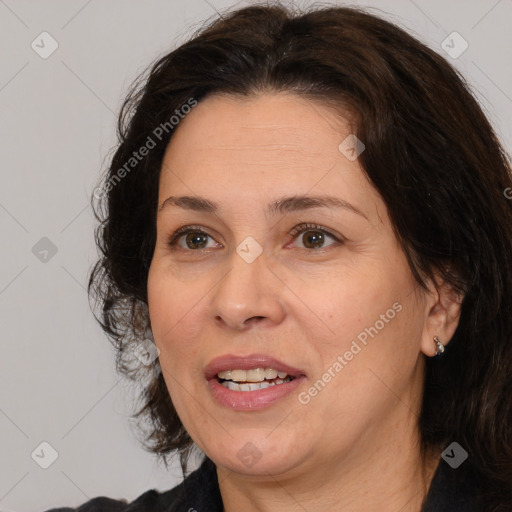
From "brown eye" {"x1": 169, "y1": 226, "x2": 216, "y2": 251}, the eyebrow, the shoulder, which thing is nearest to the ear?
the eyebrow

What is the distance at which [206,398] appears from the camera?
254 centimetres

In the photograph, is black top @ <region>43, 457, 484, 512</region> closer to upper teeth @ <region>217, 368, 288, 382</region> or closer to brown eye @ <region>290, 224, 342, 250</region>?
upper teeth @ <region>217, 368, 288, 382</region>

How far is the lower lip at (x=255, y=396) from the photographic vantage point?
96.7 inches

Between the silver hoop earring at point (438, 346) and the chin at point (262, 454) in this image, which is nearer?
the chin at point (262, 454)

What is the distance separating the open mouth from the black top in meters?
0.46

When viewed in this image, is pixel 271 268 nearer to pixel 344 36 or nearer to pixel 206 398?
pixel 206 398

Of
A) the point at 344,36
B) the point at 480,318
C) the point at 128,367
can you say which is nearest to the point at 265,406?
the point at 480,318

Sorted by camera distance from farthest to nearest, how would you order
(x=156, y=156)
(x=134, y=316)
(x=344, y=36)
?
(x=134, y=316) → (x=156, y=156) → (x=344, y=36)

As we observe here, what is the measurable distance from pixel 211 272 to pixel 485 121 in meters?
0.74

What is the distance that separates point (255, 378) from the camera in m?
2.46

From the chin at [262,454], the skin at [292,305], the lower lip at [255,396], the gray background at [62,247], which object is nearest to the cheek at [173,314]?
the skin at [292,305]

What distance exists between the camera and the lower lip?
2.46 meters

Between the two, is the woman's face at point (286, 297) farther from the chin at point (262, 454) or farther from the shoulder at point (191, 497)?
the shoulder at point (191, 497)

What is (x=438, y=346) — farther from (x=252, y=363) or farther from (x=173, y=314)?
(x=173, y=314)
